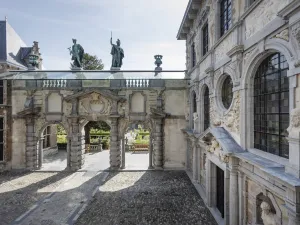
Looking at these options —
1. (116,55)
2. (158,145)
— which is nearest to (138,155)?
(158,145)

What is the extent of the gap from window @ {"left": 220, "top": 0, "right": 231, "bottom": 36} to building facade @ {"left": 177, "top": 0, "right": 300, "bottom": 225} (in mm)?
41

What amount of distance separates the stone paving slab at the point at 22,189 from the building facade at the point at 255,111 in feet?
28.6

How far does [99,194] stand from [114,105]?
6.38 metres

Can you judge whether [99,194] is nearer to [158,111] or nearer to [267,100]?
[158,111]

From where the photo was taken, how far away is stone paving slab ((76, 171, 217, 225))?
805cm

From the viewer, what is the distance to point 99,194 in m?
10.6

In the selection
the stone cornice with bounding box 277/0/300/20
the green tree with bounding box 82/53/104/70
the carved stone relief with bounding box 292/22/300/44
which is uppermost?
the green tree with bounding box 82/53/104/70

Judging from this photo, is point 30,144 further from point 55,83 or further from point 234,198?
point 234,198

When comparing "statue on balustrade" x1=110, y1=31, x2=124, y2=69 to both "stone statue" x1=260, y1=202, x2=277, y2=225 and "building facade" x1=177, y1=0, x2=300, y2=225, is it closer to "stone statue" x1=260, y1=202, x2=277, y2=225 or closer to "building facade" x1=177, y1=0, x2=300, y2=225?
"building facade" x1=177, y1=0, x2=300, y2=225

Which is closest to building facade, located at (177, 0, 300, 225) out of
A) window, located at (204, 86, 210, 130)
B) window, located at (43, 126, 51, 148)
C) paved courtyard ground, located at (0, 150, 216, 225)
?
window, located at (204, 86, 210, 130)

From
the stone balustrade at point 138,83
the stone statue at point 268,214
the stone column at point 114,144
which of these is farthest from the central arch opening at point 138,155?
the stone statue at point 268,214

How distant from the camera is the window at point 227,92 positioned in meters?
7.62

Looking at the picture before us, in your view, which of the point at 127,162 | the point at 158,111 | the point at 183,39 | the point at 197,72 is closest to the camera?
the point at 197,72

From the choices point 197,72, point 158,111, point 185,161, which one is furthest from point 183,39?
point 185,161
